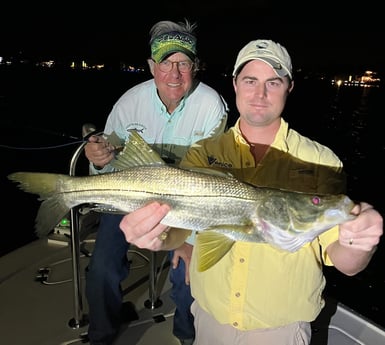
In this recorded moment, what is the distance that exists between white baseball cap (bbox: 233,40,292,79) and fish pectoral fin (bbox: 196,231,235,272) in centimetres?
118

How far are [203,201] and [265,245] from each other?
1.62ft

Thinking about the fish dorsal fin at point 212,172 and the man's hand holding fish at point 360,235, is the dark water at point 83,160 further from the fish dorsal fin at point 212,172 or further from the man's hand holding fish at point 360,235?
the man's hand holding fish at point 360,235

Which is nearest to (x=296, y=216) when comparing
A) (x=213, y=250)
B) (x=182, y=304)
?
(x=213, y=250)

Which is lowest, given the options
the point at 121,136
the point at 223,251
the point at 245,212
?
the point at 223,251

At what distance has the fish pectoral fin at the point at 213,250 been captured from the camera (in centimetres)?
246

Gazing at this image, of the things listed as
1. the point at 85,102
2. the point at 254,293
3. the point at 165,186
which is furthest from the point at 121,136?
the point at 85,102

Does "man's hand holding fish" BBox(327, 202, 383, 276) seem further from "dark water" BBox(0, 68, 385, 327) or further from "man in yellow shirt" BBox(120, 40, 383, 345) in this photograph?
"dark water" BBox(0, 68, 385, 327)

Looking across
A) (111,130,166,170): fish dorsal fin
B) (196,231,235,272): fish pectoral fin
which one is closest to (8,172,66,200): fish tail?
(111,130,166,170): fish dorsal fin

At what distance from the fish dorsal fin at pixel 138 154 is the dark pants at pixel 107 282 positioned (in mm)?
947

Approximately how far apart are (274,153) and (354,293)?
7.92m

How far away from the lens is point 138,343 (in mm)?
3850

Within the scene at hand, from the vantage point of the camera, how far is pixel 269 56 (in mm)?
2660

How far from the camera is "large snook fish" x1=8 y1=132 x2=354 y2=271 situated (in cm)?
230

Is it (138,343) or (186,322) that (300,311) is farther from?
(138,343)
